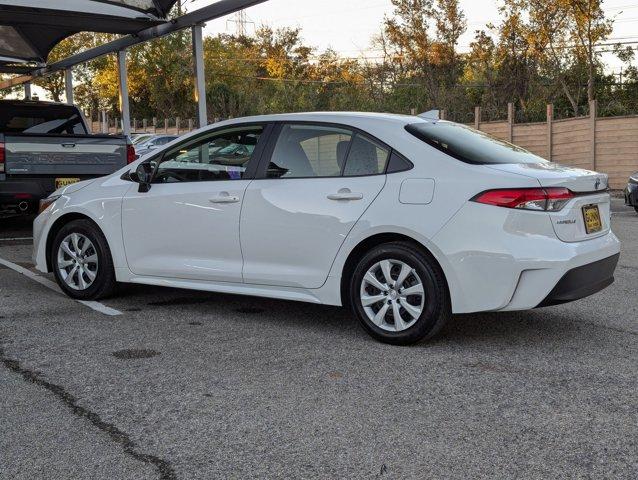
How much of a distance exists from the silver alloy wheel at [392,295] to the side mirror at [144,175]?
2.10 meters

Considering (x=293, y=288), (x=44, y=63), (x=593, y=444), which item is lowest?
(x=593, y=444)

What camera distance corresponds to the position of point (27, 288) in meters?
7.14

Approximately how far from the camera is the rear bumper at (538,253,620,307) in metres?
4.70

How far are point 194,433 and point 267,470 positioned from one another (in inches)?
21.2

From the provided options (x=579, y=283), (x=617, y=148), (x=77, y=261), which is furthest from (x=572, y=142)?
(x=579, y=283)

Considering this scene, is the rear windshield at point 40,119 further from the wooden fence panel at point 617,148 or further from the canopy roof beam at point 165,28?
the wooden fence panel at point 617,148

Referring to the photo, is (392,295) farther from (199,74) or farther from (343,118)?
(199,74)

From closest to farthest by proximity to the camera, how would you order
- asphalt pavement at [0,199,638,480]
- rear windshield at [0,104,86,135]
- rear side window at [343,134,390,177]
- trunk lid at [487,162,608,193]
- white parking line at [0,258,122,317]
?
1. asphalt pavement at [0,199,638,480]
2. trunk lid at [487,162,608,193]
3. rear side window at [343,134,390,177]
4. white parking line at [0,258,122,317]
5. rear windshield at [0,104,86,135]

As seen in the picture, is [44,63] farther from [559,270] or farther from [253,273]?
[559,270]

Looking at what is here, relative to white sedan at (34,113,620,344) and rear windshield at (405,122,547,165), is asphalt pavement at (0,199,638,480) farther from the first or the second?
rear windshield at (405,122,547,165)

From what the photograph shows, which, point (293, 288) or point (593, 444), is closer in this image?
point (593, 444)

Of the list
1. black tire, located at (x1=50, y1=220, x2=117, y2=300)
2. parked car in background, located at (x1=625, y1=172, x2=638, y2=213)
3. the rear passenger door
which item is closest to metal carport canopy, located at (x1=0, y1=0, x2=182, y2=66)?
black tire, located at (x1=50, y1=220, x2=117, y2=300)

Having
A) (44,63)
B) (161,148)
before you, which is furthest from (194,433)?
(44,63)

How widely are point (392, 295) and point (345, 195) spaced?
29.0 inches
